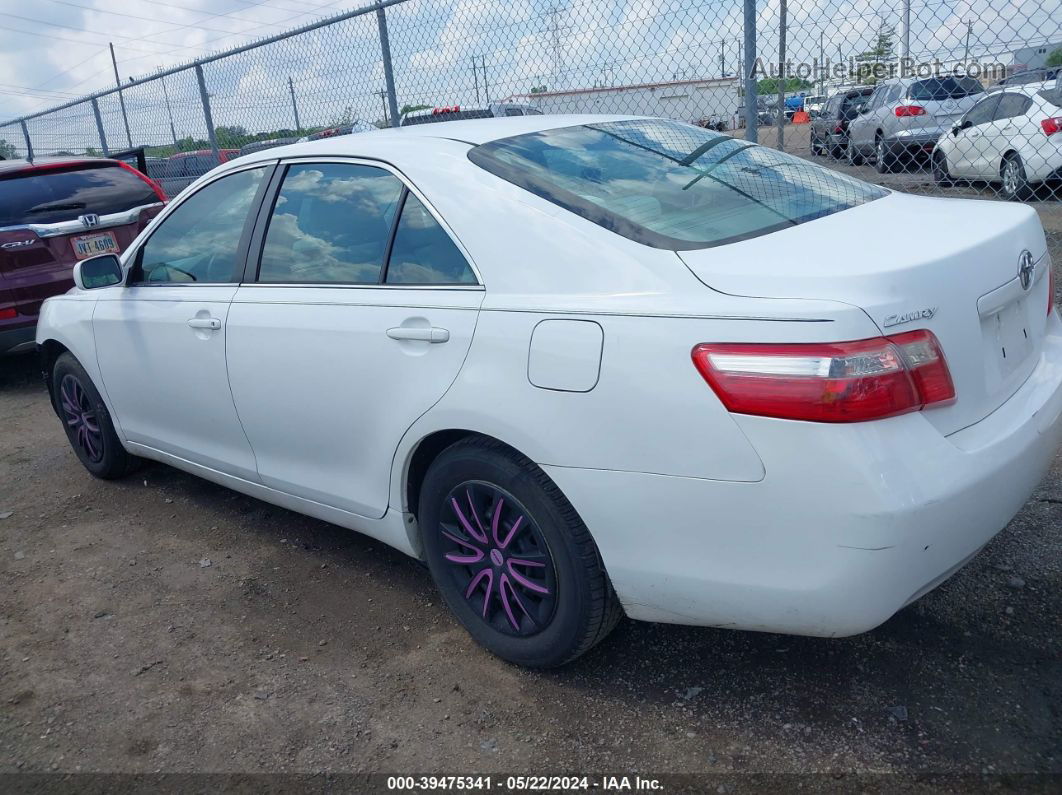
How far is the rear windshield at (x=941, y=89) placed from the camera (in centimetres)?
749

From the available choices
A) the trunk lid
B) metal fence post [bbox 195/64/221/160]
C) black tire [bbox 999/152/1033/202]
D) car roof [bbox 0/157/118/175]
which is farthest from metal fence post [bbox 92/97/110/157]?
the trunk lid

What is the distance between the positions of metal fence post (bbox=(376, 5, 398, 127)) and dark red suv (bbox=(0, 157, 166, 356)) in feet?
6.68

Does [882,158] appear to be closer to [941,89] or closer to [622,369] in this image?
[941,89]

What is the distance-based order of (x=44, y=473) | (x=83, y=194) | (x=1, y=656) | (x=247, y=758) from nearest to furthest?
(x=247, y=758) < (x=1, y=656) < (x=44, y=473) < (x=83, y=194)

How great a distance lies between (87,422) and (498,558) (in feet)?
9.86

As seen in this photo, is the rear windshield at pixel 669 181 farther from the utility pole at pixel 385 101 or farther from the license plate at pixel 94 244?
the license plate at pixel 94 244

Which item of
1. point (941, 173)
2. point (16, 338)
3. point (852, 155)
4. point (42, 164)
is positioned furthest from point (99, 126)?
point (941, 173)

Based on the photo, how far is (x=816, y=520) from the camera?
6.79ft

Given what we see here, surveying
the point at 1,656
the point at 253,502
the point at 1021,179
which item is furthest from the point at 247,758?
the point at 1021,179

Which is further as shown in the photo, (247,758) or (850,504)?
(247,758)

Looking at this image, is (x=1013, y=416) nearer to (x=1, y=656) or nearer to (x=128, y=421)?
(x=1, y=656)

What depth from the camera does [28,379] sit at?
7.61 meters

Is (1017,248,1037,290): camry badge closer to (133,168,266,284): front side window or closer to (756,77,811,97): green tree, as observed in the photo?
(133,168,266,284): front side window

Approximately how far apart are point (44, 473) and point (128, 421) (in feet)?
4.16
